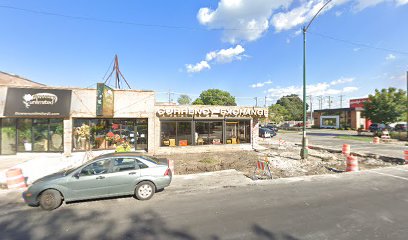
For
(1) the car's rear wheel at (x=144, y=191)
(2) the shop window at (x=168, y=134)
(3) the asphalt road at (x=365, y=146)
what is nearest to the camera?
(1) the car's rear wheel at (x=144, y=191)

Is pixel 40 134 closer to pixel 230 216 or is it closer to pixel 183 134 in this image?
pixel 183 134

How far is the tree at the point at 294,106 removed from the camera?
7412 cm

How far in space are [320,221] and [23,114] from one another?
17.3m

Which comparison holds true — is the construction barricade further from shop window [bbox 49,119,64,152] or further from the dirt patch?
shop window [bbox 49,119,64,152]

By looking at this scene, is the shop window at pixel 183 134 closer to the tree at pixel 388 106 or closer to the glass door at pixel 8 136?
the glass door at pixel 8 136

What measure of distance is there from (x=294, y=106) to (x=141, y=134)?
3184 inches

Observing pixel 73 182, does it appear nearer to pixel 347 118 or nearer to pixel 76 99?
pixel 76 99

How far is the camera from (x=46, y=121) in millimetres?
13461

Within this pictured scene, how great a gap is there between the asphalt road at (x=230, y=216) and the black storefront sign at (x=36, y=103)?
7.46 metres


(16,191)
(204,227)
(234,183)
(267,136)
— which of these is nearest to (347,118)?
(267,136)

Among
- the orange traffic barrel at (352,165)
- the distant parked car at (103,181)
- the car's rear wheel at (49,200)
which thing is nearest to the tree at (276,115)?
the orange traffic barrel at (352,165)

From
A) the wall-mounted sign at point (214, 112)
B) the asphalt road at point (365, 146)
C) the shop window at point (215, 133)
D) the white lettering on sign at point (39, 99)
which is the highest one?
the white lettering on sign at point (39, 99)

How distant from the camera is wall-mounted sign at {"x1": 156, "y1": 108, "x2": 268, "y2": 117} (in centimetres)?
1478

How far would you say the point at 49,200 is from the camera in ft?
18.5
